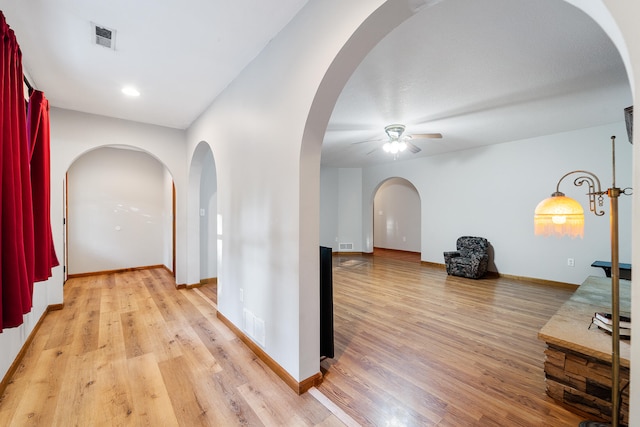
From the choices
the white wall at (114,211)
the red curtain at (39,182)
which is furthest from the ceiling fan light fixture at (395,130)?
the white wall at (114,211)

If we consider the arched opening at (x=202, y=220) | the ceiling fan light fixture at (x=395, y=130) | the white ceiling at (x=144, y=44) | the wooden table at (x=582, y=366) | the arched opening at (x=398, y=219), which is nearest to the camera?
the wooden table at (x=582, y=366)

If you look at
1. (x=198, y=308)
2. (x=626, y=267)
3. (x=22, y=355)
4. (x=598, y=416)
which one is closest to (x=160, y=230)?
(x=198, y=308)

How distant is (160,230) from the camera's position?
593cm

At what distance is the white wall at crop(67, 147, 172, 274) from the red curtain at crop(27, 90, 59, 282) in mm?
3075

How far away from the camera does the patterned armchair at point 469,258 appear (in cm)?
499

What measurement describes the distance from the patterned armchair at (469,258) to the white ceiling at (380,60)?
2.42m

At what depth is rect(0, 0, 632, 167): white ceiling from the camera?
1842 millimetres

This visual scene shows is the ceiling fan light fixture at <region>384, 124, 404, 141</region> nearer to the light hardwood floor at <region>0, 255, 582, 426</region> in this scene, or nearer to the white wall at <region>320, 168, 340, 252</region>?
the light hardwood floor at <region>0, 255, 582, 426</region>

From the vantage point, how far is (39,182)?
239 cm

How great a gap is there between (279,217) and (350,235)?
5942 mm

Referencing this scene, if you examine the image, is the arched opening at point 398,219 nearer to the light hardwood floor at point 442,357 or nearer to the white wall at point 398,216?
the white wall at point 398,216

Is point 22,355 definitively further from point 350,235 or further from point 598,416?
point 350,235

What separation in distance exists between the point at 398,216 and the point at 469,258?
12.5 feet

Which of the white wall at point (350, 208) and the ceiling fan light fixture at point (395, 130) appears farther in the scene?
the white wall at point (350, 208)
